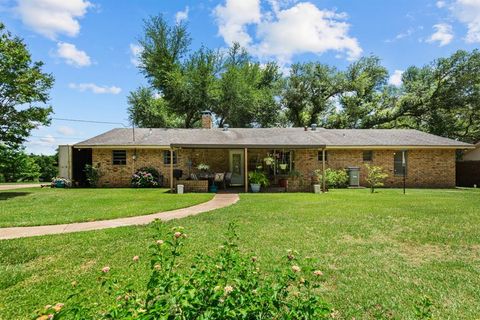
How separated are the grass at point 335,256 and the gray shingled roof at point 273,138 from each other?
924 cm

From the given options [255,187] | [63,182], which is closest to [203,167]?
[255,187]

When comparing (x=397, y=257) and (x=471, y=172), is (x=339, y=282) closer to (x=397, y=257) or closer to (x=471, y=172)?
(x=397, y=257)

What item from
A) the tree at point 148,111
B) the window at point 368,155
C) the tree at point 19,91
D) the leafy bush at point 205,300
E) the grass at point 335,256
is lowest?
the grass at point 335,256

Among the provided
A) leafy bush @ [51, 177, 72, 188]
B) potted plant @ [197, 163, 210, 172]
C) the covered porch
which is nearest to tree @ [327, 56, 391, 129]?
the covered porch

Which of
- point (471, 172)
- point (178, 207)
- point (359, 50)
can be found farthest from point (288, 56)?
point (178, 207)

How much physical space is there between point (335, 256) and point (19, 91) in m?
14.3

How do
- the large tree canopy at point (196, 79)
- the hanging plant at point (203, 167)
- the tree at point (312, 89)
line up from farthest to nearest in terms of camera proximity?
1. the tree at point (312, 89)
2. the large tree canopy at point (196, 79)
3. the hanging plant at point (203, 167)

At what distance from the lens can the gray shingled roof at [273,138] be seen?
54.5 ft

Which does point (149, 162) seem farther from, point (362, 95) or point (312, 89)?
point (362, 95)

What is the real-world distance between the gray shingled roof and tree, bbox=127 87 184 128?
40.1 ft

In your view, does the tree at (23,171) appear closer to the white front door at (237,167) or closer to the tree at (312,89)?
the white front door at (237,167)

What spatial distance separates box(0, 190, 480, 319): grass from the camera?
315 centimetres

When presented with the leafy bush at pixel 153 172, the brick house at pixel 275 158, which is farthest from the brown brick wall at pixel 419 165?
the leafy bush at pixel 153 172

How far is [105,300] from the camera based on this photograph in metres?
3.13
